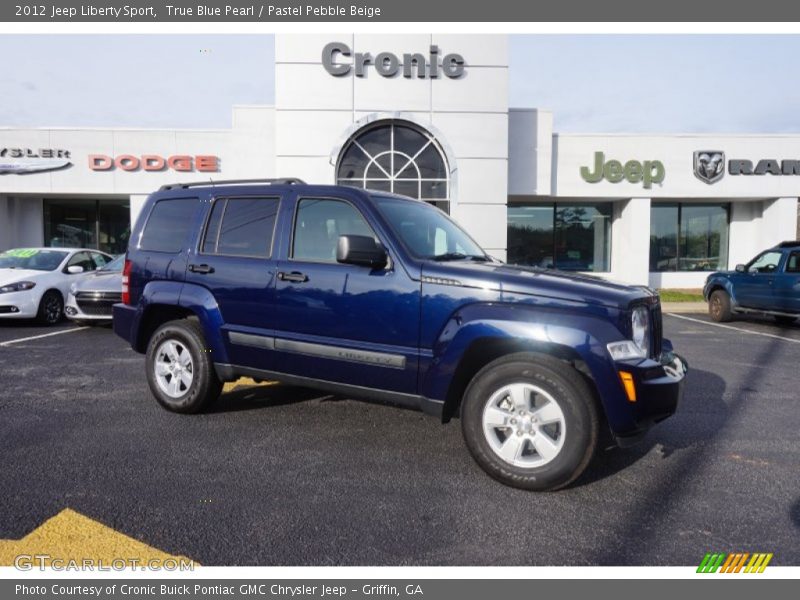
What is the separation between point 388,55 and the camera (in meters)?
16.9

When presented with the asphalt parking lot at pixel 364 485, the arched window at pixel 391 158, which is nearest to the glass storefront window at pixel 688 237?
the arched window at pixel 391 158

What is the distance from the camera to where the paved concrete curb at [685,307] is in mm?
15000

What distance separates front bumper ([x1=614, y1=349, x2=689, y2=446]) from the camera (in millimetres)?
3352

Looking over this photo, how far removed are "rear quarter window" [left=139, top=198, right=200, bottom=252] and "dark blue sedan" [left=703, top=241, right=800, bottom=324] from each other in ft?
37.2

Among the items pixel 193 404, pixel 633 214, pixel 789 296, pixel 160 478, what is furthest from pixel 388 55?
pixel 160 478

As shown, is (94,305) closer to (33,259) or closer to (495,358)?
(33,259)

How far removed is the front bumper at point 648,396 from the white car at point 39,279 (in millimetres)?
10786

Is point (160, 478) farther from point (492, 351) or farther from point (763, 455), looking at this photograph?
point (763, 455)

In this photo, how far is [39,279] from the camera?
35.1 feet

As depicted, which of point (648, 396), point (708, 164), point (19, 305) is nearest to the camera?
point (648, 396)

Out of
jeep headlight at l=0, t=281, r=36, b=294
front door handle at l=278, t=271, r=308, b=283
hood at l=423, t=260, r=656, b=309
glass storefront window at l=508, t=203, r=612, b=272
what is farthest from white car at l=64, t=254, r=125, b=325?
glass storefront window at l=508, t=203, r=612, b=272

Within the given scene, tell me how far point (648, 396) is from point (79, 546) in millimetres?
3216

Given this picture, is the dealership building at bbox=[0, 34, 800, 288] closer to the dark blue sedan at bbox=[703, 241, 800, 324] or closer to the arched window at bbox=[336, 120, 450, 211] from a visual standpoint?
the arched window at bbox=[336, 120, 450, 211]

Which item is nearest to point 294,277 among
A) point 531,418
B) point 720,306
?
point 531,418
